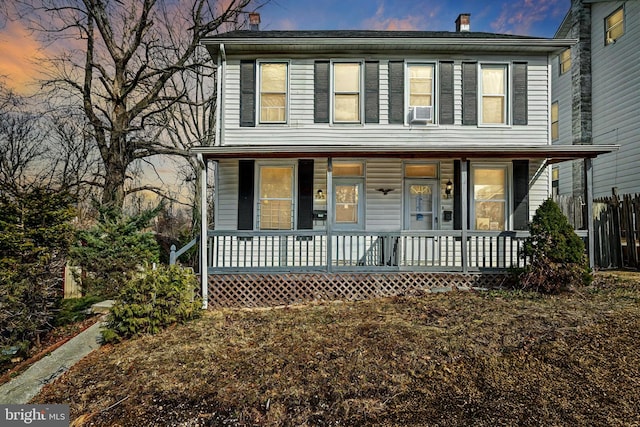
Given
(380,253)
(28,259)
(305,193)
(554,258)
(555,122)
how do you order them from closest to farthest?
→ 1. (28,259)
2. (554,258)
3. (380,253)
4. (305,193)
5. (555,122)

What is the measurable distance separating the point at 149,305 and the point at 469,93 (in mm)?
8595

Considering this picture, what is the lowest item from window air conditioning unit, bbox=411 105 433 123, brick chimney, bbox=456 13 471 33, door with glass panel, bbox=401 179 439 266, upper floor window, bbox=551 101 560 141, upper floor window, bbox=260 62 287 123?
door with glass panel, bbox=401 179 439 266

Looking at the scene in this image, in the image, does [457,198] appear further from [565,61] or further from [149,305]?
[565,61]

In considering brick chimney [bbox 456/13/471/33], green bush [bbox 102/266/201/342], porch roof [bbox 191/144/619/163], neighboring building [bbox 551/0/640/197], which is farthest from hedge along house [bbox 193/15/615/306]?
neighboring building [bbox 551/0/640/197]

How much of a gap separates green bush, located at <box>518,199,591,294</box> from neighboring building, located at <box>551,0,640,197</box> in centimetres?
670

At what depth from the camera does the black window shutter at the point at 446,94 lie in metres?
8.87

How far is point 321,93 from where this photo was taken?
8836 millimetres

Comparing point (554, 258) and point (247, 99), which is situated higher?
point (247, 99)

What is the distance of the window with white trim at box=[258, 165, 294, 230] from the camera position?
8734 mm

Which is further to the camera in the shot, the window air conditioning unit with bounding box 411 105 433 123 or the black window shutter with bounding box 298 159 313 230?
the window air conditioning unit with bounding box 411 105 433 123

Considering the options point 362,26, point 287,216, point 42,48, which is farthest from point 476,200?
point 42,48

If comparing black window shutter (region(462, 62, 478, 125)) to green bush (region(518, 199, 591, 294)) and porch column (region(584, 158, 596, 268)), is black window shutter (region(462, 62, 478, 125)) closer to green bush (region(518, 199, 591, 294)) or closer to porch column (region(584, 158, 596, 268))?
porch column (region(584, 158, 596, 268))

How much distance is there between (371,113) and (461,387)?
6.76 metres

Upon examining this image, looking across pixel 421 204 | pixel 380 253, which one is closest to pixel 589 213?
pixel 421 204
